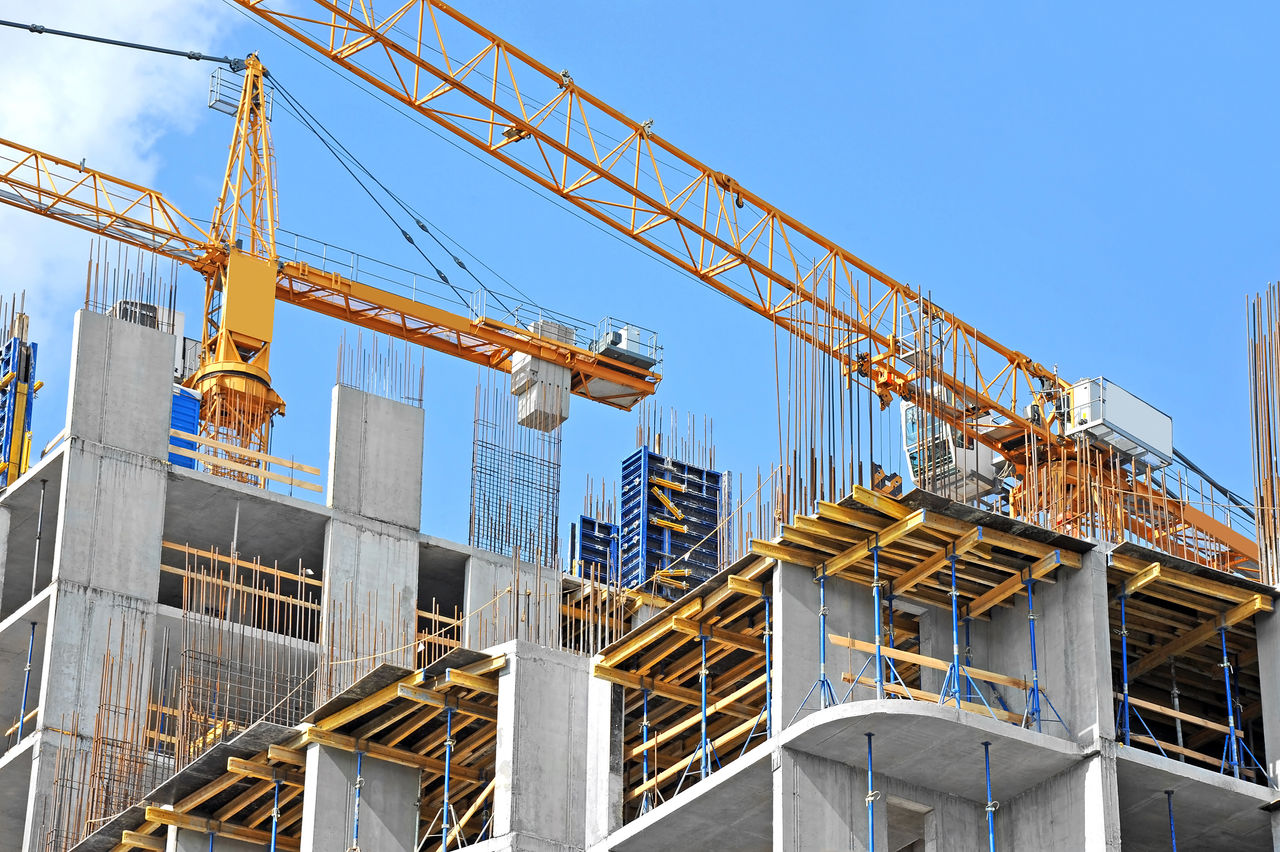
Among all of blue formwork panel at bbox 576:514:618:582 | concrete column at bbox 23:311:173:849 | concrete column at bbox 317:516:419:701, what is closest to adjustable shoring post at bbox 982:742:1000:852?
concrete column at bbox 317:516:419:701

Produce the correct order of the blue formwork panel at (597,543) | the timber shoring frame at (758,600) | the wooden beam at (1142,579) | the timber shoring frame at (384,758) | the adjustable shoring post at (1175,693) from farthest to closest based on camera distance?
the blue formwork panel at (597,543)
the timber shoring frame at (384,758)
the adjustable shoring post at (1175,693)
the wooden beam at (1142,579)
the timber shoring frame at (758,600)

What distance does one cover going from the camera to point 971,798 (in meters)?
32.4

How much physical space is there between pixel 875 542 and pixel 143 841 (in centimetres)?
1591

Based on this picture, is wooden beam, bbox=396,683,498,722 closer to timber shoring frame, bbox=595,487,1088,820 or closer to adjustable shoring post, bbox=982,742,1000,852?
Answer: timber shoring frame, bbox=595,487,1088,820

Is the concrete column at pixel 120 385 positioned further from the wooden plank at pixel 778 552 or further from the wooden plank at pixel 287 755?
the wooden plank at pixel 778 552

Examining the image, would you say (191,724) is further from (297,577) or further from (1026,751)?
(1026,751)

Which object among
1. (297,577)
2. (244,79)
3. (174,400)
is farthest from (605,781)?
(244,79)

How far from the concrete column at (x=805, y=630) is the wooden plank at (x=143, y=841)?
14.0 meters

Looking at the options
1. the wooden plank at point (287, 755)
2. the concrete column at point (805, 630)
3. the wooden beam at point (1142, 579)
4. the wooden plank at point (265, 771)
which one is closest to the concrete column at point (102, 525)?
the wooden plank at point (265, 771)

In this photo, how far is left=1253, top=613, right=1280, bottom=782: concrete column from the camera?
32.5 meters

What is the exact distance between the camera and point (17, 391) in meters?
58.4

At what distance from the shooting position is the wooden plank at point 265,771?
124 feet

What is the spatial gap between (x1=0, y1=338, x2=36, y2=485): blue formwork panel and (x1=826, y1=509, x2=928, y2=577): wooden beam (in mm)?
30073

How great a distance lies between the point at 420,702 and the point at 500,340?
2828cm
